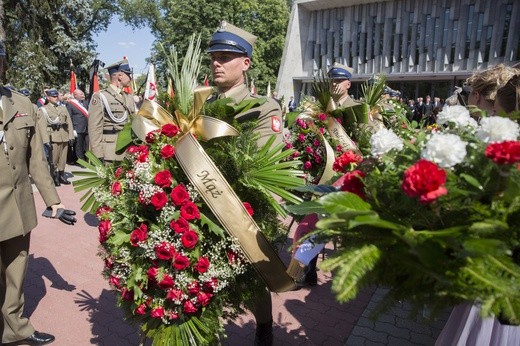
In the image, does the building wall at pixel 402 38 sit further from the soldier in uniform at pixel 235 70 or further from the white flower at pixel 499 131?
the white flower at pixel 499 131

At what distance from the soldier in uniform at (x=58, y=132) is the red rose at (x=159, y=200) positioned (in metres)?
8.22

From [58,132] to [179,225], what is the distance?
857cm

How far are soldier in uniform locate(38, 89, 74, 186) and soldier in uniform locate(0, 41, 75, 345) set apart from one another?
21.7 ft

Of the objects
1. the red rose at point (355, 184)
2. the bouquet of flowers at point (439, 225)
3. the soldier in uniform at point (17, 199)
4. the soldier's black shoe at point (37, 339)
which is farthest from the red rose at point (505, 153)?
the soldier's black shoe at point (37, 339)

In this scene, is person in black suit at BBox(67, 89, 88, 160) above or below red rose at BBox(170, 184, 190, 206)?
below

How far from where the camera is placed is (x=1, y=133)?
288 cm

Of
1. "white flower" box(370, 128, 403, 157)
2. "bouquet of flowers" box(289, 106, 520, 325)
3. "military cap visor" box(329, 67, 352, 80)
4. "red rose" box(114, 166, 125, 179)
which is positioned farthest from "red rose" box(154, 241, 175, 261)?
"military cap visor" box(329, 67, 352, 80)

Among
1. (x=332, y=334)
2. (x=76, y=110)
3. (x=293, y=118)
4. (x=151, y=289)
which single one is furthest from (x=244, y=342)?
(x=76, y=110)

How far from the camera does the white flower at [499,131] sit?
121cm

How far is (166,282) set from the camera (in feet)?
6.72

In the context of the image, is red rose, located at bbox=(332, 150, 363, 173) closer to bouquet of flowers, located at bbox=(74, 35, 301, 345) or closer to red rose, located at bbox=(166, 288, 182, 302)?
bouquet of flowers, located at bbox=(74, 35, 301, 345)

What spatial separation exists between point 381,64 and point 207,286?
104 ft

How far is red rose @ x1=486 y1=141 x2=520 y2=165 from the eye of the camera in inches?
43.6

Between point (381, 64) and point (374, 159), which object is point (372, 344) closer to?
point (374, 159)
